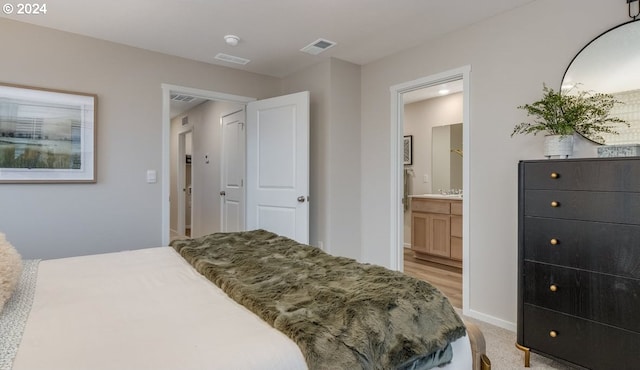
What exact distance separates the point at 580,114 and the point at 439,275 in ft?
8.14

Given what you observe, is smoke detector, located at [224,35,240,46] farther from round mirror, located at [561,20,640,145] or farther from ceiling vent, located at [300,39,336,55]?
round mirror, located at [561,20,640,145]

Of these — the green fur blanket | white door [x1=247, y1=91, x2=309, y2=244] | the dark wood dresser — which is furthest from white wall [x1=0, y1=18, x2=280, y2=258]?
the dark wood dresser

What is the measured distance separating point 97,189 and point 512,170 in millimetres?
3471

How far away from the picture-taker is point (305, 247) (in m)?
1.92

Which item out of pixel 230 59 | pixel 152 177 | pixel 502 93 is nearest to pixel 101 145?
pixel 152 177

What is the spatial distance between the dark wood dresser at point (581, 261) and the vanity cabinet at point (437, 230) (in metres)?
2.30

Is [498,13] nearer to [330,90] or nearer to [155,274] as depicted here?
[330,90]

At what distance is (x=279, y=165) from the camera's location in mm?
3756

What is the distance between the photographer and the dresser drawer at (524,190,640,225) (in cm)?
167

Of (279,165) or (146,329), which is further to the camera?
(279,165)

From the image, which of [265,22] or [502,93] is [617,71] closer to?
[502,93]

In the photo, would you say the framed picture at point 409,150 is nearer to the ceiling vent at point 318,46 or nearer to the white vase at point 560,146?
the ceiling vent at point 318,46

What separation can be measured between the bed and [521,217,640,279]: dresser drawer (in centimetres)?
91

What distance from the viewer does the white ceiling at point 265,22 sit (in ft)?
8.10
